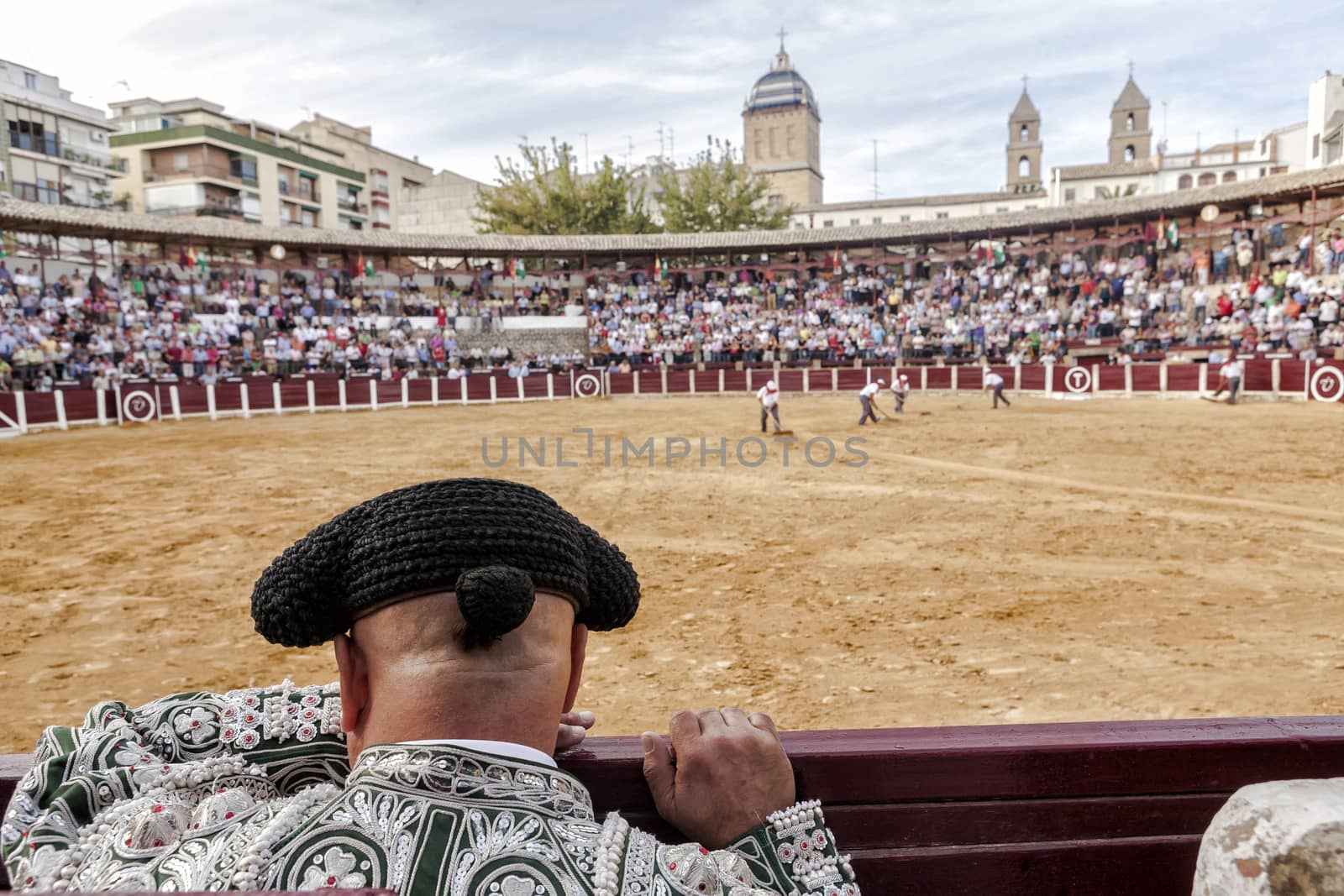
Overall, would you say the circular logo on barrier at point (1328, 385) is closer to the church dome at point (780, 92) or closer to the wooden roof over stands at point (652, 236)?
the wooden roof over stands at point (652, 236)

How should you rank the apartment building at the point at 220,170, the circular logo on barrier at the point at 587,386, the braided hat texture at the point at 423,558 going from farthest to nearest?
the apartment building at the point at 220,170
the circular logo on barrier at the point at 587,386
the braided hat texture at the point at 423,558

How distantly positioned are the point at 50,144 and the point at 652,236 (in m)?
26.0

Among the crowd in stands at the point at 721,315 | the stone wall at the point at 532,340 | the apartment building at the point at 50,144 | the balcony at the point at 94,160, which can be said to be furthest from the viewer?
the balcony at the point at 94,160

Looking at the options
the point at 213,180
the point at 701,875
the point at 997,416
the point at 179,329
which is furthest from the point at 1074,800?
the point at 213,180

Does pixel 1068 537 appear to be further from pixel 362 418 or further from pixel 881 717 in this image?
pixel 362 418

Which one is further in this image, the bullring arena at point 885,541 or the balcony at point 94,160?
the balcony at point 94,160

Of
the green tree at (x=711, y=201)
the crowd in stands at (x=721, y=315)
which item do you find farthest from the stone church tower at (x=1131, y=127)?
the crowd in stands at (x=721, y=315)

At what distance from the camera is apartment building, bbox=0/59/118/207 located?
33.8 m

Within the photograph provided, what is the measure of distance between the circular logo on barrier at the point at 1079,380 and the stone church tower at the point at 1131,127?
A: 59.5 m

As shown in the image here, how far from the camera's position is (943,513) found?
778 cm

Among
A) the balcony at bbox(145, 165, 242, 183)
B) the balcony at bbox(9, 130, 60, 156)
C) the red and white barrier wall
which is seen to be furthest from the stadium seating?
the balcony at bbox(145, 165, 242, 183)

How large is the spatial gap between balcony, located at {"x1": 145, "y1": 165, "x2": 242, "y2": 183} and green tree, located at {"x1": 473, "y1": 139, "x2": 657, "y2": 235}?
11.6 m

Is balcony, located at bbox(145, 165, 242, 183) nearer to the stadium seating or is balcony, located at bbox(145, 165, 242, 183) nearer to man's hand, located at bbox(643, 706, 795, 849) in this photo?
the stadium seating

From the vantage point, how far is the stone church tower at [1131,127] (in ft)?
230
